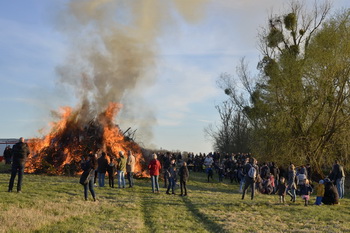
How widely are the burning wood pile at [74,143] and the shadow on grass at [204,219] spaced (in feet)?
30.8

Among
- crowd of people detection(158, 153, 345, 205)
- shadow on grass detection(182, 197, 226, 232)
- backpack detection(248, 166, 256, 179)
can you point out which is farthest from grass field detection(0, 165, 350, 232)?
backpack detection(248, 166, 256, 179)

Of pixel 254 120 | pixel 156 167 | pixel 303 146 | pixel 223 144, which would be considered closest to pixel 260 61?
pixel 254 120

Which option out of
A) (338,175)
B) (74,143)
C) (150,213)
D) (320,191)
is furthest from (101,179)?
(338,175)

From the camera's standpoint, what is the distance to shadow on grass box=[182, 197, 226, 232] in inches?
371

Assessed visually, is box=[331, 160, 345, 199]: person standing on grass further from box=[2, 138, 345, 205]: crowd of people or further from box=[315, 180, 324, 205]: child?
box=[315, 180, 324, 205]: child

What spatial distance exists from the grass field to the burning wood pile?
592cm

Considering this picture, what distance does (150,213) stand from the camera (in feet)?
36.4

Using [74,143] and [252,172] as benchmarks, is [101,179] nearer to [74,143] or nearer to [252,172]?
Answer: [74,143]

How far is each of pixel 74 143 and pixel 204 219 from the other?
1365 centimetres

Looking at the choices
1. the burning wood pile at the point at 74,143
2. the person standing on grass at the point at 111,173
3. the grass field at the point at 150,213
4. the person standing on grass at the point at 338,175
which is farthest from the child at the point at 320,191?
the burning wood pile at the point at 74,143

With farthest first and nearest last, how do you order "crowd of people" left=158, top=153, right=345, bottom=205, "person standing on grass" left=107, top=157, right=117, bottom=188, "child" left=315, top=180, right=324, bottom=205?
"person standing on grass" left=107, top=157, right=117, bottom=188
"crowd of people" left=158, top=153, right=345, bottom=205
"child" left=315, top=180, right=324, bottom=205

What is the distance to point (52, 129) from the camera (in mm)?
22438

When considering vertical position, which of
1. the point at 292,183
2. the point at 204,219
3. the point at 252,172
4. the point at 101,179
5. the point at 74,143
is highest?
the point at 74,143

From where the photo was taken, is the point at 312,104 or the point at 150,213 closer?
the point at 150,213
